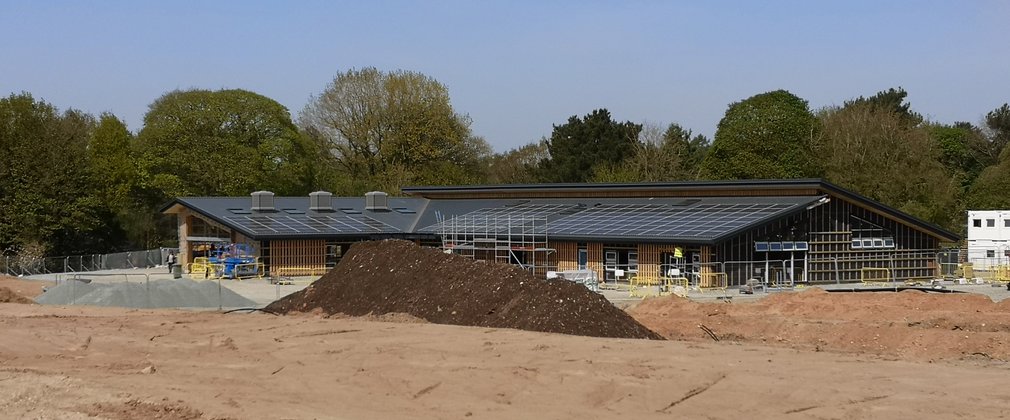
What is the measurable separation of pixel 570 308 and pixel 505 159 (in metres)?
75.8

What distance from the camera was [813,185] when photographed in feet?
144

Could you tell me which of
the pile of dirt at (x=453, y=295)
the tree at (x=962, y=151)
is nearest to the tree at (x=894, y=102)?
the tree at (x=962, y=151)

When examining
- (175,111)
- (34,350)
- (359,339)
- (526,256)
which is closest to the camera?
(34,350)

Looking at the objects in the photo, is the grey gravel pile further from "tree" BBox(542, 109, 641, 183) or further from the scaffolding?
"tree" BBox(542, 109, 641, 183)

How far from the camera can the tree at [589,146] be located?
8381cm

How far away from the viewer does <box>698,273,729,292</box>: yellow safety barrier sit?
40594 millimetres

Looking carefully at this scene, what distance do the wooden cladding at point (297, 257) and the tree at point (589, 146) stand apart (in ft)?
117

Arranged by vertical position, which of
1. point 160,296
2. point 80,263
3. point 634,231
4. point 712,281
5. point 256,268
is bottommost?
point 712,281

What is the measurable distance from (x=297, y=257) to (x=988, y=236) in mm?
35598

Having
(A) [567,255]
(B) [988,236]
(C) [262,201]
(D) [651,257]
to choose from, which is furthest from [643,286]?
(B) [988,236]

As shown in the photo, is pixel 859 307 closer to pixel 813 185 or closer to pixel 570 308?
pixel 570 308

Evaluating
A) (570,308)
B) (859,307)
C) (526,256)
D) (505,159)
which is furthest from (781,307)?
(505,159)

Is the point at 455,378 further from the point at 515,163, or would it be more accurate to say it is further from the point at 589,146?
the point at 515,163

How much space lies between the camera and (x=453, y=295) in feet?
91.5
